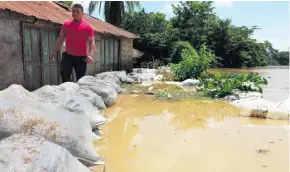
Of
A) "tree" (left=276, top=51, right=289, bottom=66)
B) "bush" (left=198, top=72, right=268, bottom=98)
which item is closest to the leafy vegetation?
"bush" (left=198, top=72, right=268, bottom=98)

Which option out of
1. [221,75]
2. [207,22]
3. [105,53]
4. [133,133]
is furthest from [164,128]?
[207,22]

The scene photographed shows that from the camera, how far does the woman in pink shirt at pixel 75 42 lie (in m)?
5.04

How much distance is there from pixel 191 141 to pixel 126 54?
11.1m

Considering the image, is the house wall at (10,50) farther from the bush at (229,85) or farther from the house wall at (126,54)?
the house wall at (126,54)

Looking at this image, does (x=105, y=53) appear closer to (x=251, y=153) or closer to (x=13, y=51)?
(x=13, y=51)

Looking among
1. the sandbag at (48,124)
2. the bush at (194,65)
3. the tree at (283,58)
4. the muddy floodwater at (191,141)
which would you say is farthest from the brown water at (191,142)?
the tree at (283,58)

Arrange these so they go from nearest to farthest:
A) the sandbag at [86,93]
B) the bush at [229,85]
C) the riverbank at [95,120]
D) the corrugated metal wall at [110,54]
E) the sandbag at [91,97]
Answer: the riverbank at [95,120] → the sandbag at [86,93] → the sandbag at [91,97] → the bush at [229,85] → the corrugated metal wall at [110,54]

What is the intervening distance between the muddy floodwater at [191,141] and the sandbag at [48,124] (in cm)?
33

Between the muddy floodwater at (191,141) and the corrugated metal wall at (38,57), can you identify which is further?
the corrugated metal wall at (38,57)

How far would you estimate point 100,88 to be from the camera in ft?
18.6

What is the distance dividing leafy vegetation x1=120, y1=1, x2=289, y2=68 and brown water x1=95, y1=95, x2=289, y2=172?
17.1m

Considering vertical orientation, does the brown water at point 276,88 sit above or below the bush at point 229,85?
below

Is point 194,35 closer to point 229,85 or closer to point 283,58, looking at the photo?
point 229,85

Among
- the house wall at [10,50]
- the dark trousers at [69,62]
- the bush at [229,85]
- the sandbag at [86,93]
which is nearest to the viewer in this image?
the sandbag at [86,93]
